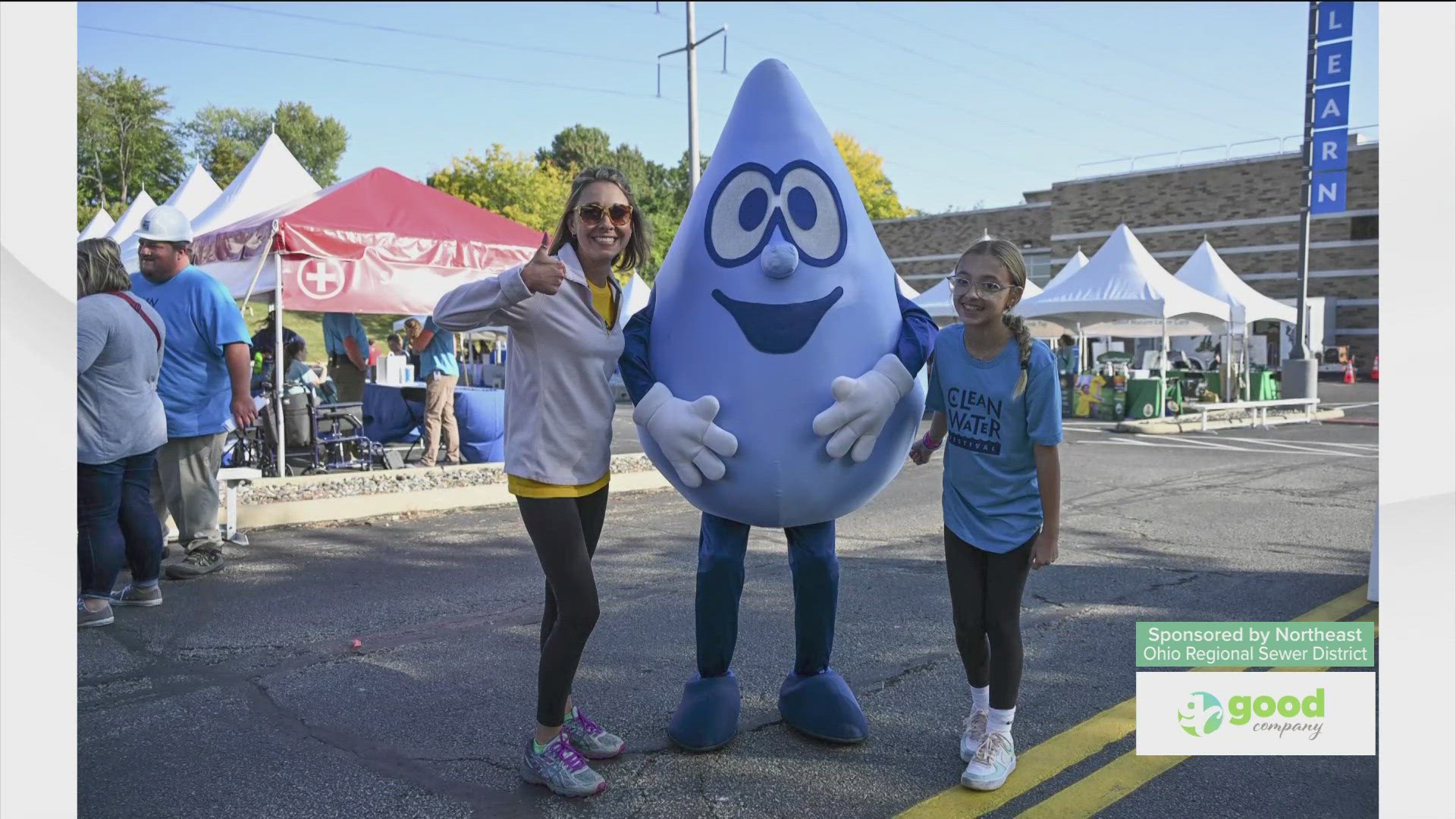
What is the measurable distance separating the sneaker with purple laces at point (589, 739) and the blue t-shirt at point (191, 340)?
3.44m

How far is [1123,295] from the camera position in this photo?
16516mm

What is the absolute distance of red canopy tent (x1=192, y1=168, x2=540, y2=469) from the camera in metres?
8.57

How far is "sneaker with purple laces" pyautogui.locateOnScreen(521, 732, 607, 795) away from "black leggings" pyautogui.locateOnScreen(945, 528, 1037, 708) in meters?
1.18

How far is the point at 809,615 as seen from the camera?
340 cm

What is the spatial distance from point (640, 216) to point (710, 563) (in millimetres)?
1159

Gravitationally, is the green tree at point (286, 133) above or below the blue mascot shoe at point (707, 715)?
above

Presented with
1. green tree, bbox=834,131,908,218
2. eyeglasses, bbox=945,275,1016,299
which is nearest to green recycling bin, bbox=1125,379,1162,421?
eyeglasses, bbox=945,275,1016,299

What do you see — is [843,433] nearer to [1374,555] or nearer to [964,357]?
[964,357]

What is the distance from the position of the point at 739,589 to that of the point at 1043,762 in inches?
42.9

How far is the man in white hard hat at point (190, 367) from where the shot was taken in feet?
18.0

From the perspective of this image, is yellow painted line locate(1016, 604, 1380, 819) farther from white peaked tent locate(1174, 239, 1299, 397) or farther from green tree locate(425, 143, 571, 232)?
green tree locate(425, 143, 571, 232)

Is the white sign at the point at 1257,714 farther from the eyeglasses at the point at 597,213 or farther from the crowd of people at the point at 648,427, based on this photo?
the eyeglasses at the point at 597,213

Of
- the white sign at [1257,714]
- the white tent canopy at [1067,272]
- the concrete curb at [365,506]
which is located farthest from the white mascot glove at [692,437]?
the white tent canopy at [1067,272]
